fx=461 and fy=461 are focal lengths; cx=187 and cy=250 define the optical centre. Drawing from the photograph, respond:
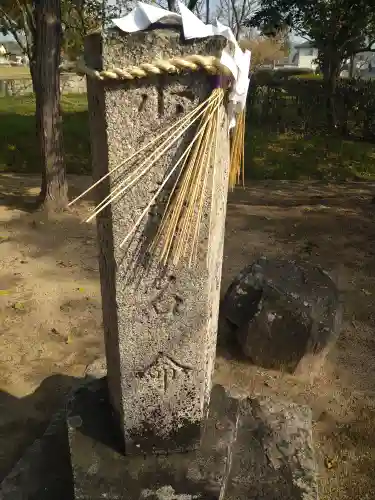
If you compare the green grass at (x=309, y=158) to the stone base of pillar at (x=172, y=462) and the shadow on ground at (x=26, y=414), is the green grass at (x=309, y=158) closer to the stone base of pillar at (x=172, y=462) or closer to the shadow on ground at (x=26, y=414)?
the shadow on ground at (x=26, y=414)

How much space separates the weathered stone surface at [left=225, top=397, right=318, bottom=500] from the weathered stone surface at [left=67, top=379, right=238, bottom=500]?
22cm

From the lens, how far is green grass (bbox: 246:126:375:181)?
9586 millimetres

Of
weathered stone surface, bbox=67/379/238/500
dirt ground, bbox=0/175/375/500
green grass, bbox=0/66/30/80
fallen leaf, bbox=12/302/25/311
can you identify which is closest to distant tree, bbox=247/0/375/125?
dirt ground, bbox=0/175/375/500

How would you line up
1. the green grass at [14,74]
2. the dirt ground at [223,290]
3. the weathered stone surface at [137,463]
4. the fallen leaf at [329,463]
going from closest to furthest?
the weathered stone surface at [137,463] < the fallen leaf at [329,463] < the dirt ground at [223,290] < the green grass at [14,74]

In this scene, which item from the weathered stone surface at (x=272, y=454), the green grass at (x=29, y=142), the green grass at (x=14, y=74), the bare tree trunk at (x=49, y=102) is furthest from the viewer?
the green grass at (x=14, y=74)

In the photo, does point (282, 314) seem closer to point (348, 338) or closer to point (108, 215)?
point (348, 338)

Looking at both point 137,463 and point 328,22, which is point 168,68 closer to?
point 137,463

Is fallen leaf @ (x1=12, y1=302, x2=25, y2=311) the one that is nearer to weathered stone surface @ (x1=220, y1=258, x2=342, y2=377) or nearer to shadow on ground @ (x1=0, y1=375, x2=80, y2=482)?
shadow on ground @ (x1=0, y1=375, x2=80, y2=482)

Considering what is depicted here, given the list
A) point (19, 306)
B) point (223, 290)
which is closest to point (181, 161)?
point (223, 290)

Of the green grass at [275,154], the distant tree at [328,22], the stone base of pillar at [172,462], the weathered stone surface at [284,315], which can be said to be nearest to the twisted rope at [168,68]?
the stone base of pillar at [172,462]

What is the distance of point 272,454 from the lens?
7.64 feet

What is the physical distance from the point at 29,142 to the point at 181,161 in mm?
9991

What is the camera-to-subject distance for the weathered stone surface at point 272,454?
6.87 ft

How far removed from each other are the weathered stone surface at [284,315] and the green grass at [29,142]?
694 centimetres
